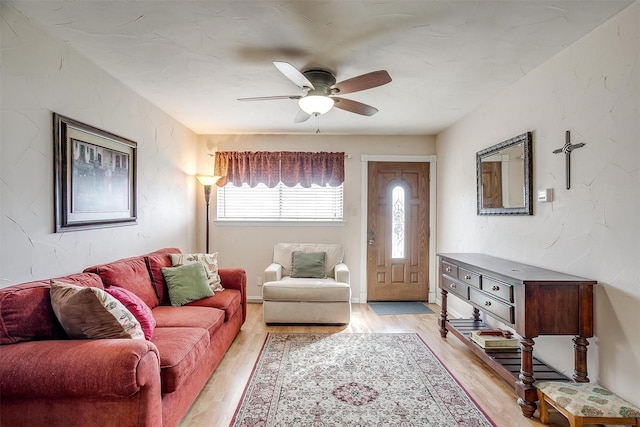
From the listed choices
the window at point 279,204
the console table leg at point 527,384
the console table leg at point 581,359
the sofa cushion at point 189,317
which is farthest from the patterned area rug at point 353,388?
the window at point 279,204

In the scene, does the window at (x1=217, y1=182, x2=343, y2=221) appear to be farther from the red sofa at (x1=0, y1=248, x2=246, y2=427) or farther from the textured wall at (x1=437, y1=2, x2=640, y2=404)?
the red sofa at (x1=0, y1=248, x2=246, y2=427)

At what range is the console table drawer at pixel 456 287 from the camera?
114 inches

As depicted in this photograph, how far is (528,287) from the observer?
81.4 inches

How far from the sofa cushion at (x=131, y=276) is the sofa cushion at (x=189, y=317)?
0.50 ft

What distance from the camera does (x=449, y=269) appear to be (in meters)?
3.26

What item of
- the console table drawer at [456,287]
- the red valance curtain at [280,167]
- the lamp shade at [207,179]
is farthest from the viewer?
the red valance curtain at [280,167]

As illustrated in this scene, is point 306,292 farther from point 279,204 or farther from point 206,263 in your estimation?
point 279,204

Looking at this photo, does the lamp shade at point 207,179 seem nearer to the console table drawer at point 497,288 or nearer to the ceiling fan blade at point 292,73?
the ceiling fan blade at point 292,73

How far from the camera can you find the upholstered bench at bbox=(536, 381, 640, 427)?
174cm

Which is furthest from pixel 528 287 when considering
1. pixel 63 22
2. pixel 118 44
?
pixel 63 22

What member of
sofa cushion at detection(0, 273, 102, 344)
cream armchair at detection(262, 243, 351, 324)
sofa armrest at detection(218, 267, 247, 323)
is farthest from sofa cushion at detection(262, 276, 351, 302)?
sofa cushion at detection(0, 273, 102, 344)

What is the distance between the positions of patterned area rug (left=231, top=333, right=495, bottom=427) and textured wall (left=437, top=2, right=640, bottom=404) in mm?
889

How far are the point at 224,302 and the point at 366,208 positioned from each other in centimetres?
251

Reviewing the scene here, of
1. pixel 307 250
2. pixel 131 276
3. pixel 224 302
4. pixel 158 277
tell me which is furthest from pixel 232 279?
pixel 307 250
